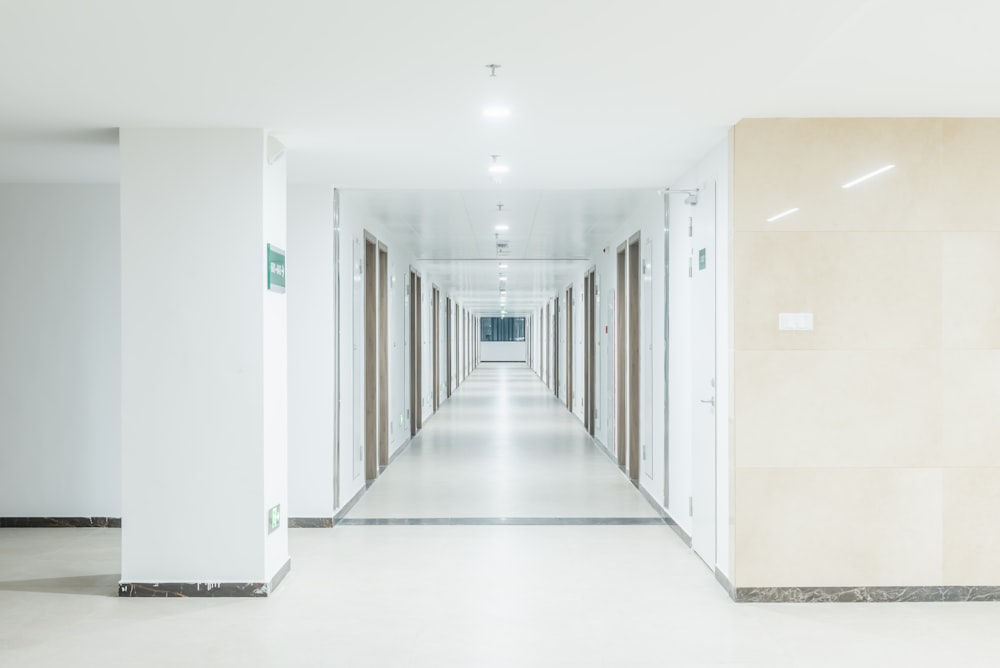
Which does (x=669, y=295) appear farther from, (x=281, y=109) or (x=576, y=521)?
(x=281, y=109)

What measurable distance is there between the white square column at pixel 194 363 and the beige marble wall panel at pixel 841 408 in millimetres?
3022

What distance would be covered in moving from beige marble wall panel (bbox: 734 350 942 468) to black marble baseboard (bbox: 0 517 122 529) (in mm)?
5493

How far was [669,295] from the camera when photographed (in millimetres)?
7449

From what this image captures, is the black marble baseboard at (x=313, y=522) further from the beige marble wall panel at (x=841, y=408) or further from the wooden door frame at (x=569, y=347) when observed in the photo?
the wooden door frame at (x=569, y=347)

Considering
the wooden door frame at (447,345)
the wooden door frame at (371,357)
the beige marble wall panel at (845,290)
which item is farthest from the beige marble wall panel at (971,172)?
the wooden door frame at (447,345)

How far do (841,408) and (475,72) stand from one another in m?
2.94

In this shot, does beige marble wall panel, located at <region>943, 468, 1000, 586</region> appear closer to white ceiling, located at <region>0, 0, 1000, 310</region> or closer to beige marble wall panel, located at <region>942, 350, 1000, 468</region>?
beige marble wall panel, located at <region>942, 350, 1000, 468</region>

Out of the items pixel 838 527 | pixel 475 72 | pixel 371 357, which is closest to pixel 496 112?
pixel 475 72

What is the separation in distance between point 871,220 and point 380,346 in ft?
20.7

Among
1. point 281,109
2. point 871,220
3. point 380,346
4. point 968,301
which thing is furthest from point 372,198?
point 968,301

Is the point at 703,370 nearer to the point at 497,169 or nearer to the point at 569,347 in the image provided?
the point at 497,169

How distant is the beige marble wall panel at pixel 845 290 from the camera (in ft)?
17.2

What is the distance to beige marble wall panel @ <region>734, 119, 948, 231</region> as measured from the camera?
5254mm

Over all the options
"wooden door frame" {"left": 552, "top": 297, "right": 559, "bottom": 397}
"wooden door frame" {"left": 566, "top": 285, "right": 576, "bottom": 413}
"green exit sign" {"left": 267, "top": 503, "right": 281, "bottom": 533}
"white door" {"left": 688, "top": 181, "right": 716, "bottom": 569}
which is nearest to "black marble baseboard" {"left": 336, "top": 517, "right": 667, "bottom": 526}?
"white door" {"left": 688, "top": 181, "right": 716, "bottom": 569}
